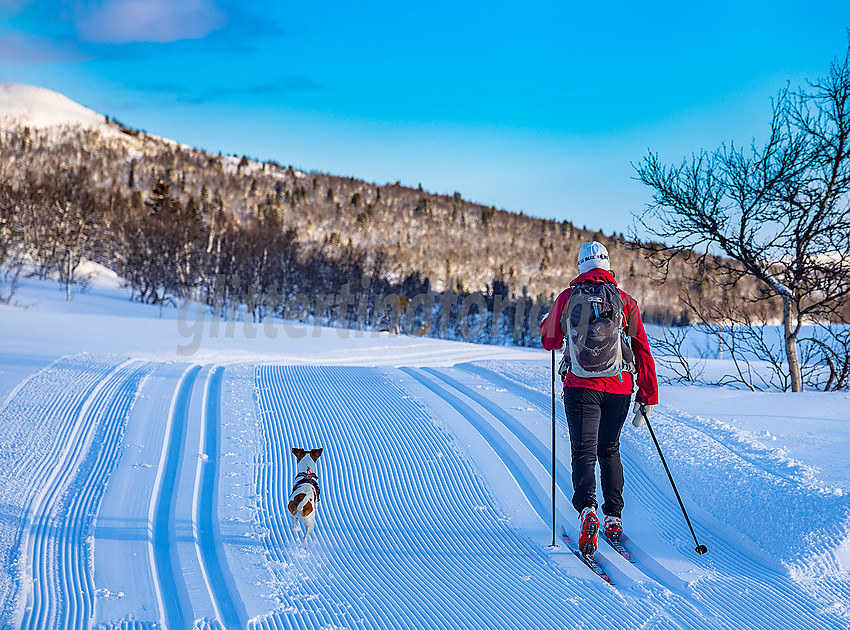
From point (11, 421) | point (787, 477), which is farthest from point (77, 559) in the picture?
point (787, 477)

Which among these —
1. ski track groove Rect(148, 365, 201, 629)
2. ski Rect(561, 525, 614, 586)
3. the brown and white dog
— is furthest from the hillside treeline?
ski track groove Rect(148, 365, 201, 629)

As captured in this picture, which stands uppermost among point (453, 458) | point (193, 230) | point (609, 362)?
point (193, 230)

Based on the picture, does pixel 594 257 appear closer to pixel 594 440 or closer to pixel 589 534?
pixel 594 440

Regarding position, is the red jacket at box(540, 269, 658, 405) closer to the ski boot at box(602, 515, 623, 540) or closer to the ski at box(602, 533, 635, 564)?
the ski boot at box(602, 515, 623, 540)

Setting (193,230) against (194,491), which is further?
(193,230)

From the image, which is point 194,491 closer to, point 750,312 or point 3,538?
point 3,538

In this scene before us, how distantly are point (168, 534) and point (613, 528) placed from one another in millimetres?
3006

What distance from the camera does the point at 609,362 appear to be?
350cm

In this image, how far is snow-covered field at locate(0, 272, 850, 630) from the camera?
9.53 feet

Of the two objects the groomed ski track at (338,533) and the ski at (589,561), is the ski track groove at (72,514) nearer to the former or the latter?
the groomed ski track at (338,533)

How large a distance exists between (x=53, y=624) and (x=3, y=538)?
3.76 ft

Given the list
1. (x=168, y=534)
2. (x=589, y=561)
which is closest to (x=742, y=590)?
(x=589, y=561)

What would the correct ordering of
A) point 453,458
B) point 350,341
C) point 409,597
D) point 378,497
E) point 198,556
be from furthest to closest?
point 350,341
point 453,458
point 378,497
point 198,556
point 409,597

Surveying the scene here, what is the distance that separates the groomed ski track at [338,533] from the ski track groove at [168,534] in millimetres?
12
